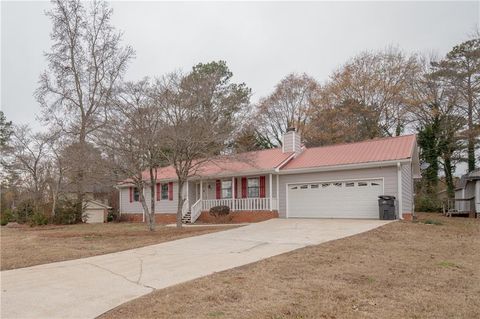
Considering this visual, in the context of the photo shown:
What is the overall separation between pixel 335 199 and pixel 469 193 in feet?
37.8

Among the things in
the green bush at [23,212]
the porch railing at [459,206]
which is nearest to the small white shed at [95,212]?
the green bush at [23,212]

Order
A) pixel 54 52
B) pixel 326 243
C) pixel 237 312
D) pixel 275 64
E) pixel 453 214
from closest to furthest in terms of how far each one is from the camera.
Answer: pixel 237 312 → pixel 326 243 → pixel 453 214 → pixel 54 52 → pixel 275 64

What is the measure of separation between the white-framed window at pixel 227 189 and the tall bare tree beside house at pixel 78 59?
35.6 feet

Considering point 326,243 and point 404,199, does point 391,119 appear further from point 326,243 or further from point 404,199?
point 326,243

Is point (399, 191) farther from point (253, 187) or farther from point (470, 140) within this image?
point (470, 140)

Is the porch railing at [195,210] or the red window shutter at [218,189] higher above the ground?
the red window shutter at [218,189]

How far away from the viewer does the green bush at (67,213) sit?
2312cm

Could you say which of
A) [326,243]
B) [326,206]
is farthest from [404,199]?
[326,243]

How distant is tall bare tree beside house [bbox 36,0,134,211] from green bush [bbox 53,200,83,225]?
5.26m

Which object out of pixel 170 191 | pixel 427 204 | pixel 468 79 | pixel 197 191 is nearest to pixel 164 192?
pixel 170 191

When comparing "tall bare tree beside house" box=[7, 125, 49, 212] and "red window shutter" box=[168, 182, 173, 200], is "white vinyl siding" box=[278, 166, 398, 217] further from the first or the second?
"tall bare tree beside house" box=[7, 125, 49, 212]

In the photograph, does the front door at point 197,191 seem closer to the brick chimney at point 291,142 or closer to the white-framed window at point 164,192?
the white-framed window at point 164,192

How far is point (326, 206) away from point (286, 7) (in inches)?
357

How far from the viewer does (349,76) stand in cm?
3192
